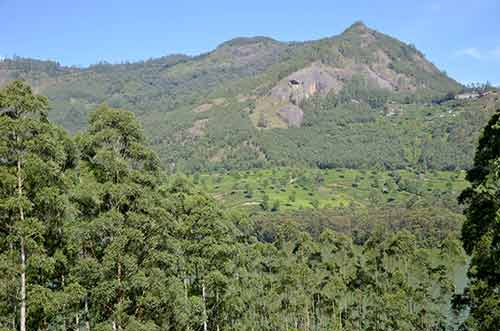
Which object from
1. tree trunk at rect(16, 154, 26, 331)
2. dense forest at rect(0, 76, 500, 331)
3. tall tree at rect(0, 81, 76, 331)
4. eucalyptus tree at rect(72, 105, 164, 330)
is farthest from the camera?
eucalyptus tree at rect(72, 105, 164, 330)

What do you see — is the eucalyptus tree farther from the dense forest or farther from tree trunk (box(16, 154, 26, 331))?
tree trunk (box(16, 154, 26, 331))

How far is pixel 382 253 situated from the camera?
77.1 meters

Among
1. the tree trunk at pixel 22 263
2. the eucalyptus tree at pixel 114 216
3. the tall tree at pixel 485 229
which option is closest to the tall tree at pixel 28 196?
the tree trunk at pixel 22 263

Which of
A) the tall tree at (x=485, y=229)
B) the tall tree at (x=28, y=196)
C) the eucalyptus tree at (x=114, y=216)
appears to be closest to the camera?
the tall tree at (x=28, y=196)

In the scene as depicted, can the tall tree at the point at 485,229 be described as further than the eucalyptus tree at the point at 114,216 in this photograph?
No

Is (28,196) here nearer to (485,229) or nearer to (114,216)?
(114,216)

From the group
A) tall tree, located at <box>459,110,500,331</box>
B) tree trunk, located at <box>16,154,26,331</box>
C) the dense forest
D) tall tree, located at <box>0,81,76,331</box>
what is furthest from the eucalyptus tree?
tall tree, located at <box>459,110,500,331</box>

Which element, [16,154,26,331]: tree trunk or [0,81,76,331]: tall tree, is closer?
[16,154,26,331]: tree trunk

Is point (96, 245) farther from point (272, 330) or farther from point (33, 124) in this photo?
point (272, 330)

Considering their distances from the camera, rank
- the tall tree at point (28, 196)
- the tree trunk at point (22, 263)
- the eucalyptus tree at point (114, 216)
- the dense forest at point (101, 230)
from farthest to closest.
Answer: the eucalyptus tree at point (114, 216) → the dense forest at point (101, 230) → the tall tree at point (28, 196) → the tree trunk at point (22, 263)

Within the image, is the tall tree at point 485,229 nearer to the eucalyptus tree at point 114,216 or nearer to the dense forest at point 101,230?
the dense forest at point 101,230

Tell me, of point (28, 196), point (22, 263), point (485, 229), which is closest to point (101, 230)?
point (28, 196)

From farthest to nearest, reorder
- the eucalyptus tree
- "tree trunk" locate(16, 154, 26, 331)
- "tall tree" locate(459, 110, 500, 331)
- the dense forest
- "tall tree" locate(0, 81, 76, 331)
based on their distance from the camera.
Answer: the eucalyptus tree
"tall tree" locate(459, 110, 500, 331)
the dense forest
"tall tree" locate(0, 81, 76, 331)
"tree trunk" locate(16, 154, 26, 331)

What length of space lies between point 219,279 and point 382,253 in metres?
43.4
